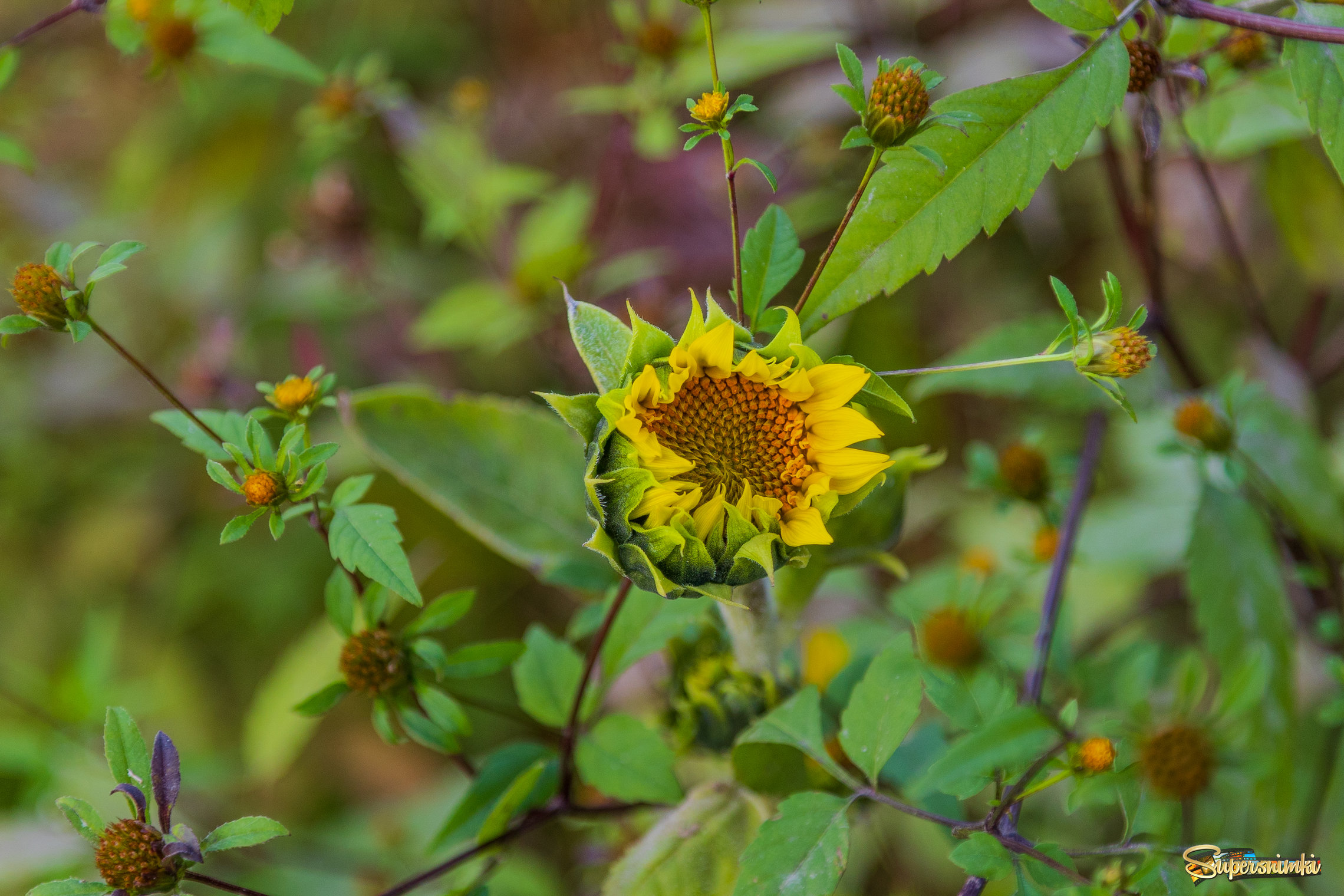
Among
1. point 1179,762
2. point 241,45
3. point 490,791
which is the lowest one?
point 1179,762

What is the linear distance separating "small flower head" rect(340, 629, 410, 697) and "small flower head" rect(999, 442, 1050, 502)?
2.58 ft

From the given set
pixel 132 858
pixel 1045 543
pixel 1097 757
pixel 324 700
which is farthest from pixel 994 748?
pixel 132 858

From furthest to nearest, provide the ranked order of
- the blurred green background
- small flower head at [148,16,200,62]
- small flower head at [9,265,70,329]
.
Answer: the blurred green background, small flower head at [148,16,200,62], small flower head at [9,265,70,329]

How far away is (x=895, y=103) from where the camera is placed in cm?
75

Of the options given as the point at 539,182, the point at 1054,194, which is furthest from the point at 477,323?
the point at 1054,194

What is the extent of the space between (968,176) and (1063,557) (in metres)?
0.50

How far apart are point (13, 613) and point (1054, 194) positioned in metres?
2.64

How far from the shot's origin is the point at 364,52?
2.39 meters

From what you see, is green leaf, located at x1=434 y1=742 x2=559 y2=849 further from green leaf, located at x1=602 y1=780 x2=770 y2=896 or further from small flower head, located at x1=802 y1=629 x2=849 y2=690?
A: small flower head, located at x1=802 y1=629 x2=849 y2=690

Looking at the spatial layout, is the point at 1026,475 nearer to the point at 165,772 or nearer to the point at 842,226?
the point at 842,226

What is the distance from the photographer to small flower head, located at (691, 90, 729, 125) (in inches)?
29.1

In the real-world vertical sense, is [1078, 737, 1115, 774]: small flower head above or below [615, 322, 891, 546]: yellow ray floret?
below

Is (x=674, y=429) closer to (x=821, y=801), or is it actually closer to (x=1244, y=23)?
(x=821, y=801)

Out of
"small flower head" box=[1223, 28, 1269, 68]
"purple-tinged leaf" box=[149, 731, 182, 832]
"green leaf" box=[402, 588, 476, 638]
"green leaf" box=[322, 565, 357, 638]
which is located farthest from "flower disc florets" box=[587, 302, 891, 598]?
"small flower head" box=[1223, 28, 1269, 68]
